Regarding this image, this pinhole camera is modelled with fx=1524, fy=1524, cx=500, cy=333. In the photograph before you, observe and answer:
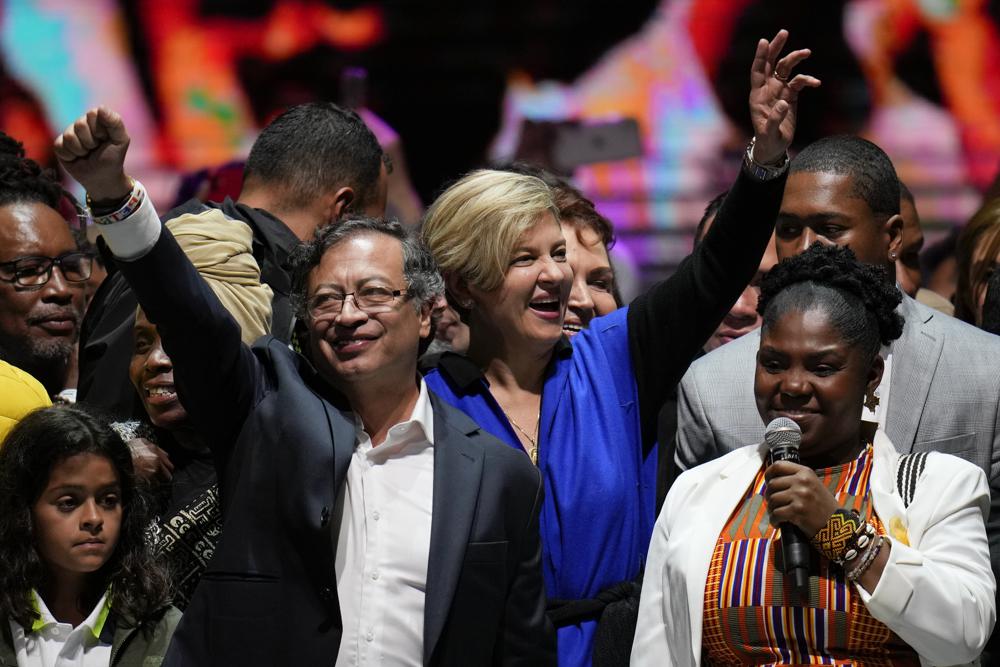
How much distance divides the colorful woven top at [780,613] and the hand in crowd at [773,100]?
0.74 m

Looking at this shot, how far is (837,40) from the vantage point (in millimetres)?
7219

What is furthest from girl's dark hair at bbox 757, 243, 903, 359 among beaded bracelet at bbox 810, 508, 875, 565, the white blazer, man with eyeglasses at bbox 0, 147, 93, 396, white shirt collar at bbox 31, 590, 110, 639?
man with eyeglasses at bbox 0, 147, 93, 396

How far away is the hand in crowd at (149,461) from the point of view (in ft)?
11.5

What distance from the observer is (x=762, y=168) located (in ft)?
10.7

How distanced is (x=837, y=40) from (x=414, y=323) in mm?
4610

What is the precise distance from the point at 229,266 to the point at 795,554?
5.23 feet

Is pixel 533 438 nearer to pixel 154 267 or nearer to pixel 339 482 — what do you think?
pixel 339 482

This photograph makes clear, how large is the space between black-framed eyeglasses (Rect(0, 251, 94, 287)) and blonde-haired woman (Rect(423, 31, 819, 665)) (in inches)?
51.0

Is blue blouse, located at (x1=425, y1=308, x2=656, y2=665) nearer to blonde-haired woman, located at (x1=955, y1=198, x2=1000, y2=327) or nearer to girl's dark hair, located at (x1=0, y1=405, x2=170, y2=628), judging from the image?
girl's dark hair, located at (x1=0, y1=405, x2=170, y2=628)

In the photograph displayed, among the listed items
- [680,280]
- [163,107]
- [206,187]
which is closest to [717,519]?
[680,280]

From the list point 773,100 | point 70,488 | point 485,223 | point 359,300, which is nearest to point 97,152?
point 359,300

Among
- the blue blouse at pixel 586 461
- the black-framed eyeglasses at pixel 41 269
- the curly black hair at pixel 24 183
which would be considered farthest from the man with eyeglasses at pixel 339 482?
the curly black hair at pixel 24 183

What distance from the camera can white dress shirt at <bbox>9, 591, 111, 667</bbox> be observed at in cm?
321

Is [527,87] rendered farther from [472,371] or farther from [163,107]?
[472,371]
